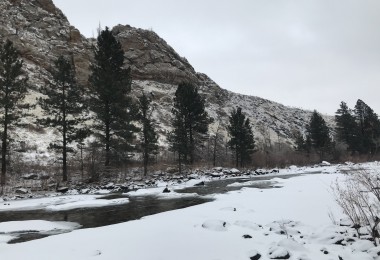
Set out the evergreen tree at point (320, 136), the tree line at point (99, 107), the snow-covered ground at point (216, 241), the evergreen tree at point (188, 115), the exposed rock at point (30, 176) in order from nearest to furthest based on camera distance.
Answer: the snow-covered ground at point (216, 241) < the tree line at point (99, 107) < the exposed rock at point (30, 176) < the evergreen tree at point (188, 115) < the evergreen tree at point (320, 136)

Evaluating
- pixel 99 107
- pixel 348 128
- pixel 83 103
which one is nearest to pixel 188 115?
pixel 99 107

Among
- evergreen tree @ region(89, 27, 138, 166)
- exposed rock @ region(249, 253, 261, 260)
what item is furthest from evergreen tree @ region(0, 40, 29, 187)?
exposed rock @ region(249, 253, 261, 260)

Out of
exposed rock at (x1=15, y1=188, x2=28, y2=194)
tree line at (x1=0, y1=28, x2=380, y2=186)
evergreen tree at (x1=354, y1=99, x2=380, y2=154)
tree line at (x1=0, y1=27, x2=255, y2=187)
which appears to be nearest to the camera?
exposed rock at (x1=15, y1=188, x2=28, y2=194)

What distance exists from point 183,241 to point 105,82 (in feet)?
85.1

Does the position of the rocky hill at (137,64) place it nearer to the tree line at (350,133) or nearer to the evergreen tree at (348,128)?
the tree line at (350,133)

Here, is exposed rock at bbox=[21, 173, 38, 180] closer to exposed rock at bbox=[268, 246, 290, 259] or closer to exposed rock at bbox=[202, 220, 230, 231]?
exposed rock at bbox=[202, 220, 230, 231]

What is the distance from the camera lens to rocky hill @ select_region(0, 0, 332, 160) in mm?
71688

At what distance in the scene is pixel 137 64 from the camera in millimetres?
98438

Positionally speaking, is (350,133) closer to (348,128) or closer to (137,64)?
(348,128)

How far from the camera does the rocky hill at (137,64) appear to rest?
71688 millimetres

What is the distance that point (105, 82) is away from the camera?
3103 cm

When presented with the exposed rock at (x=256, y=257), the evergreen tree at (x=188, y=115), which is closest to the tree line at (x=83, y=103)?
the evergreen tree at (x=188, y=115)

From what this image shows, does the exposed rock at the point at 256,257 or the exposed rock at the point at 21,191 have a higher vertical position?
the exposed rock at the point at 256,257

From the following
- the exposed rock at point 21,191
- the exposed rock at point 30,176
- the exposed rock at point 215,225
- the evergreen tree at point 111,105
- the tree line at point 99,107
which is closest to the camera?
the exposed rock at point 215,225
